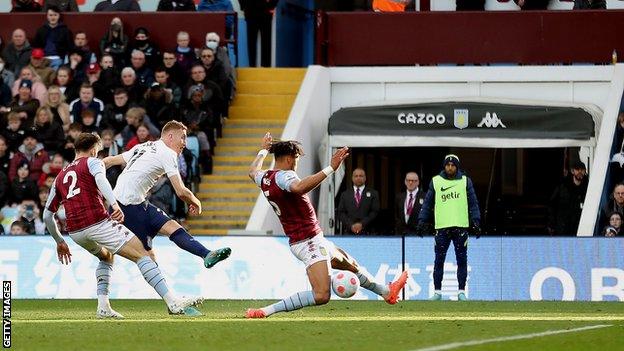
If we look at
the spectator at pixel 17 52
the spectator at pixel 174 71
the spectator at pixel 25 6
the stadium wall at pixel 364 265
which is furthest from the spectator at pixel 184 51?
the stadium wall at pixel 364 265

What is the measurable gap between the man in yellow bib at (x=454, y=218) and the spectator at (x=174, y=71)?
6.84 m

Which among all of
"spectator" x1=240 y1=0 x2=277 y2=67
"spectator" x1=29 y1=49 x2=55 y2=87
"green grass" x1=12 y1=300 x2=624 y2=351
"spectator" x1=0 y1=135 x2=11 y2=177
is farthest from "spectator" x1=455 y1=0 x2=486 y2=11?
"green grass" x1=12 y1=300 x2=624 y2=351

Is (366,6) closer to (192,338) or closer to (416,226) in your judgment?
(416,226)

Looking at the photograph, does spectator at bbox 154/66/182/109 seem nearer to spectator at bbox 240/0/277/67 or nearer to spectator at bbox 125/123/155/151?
spectator at bbox 125/123/155/151

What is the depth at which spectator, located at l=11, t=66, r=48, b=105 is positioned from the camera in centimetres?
2817

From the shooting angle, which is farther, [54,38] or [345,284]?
[54,38]

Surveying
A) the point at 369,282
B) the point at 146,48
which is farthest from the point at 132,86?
the point at 369,282

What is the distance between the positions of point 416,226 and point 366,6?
409 inches

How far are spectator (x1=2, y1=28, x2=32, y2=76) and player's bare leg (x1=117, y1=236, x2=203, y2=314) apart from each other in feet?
43.1

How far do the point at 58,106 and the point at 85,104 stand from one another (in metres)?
0.47

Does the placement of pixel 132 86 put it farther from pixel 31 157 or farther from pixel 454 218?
pixel 454 218

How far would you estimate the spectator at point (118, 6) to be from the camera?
30609mm

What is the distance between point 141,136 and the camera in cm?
2612

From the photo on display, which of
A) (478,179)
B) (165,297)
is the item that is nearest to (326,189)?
(478,179)
